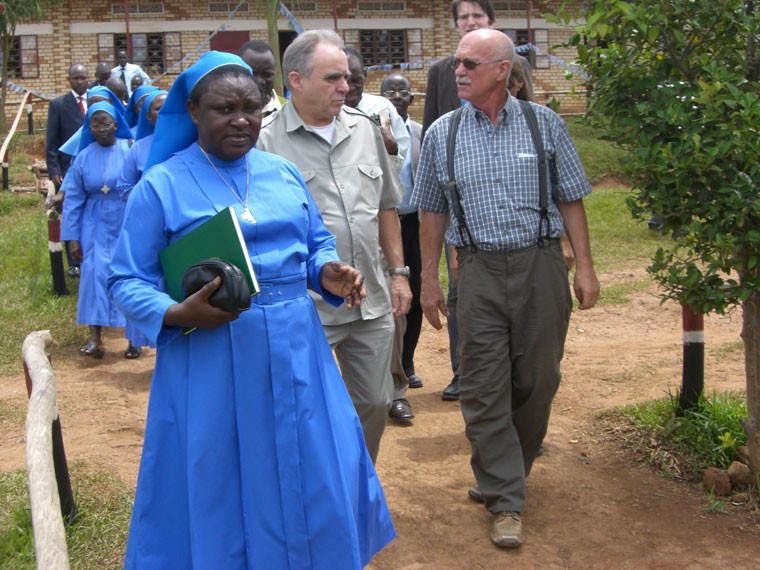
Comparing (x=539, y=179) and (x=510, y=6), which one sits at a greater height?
(x=510, y=6)

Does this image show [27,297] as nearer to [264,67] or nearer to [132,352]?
[132,352]

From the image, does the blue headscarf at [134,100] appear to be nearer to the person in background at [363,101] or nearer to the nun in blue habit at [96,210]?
the nun in blue habit at [96,210]

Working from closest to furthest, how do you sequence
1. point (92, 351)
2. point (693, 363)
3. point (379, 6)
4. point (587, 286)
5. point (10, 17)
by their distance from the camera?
point (587, 286)
point (693, 363)
point (92, 351)
point (10, 17)
point (379, 6)

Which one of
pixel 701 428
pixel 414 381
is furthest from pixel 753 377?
pixel 414 381

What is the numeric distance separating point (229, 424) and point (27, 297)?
24.5 ft

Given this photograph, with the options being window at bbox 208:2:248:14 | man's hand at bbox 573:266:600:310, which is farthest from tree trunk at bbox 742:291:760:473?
window at bbox 208:2:248:14

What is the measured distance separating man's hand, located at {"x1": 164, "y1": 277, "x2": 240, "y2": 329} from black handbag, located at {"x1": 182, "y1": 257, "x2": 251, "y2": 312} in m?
0.02

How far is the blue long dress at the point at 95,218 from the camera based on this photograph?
25.8 ft

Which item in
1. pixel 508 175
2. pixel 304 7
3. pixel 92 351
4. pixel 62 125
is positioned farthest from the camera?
pixel 304 7

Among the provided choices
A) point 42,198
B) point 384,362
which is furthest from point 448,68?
point 42,198

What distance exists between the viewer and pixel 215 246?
274cm

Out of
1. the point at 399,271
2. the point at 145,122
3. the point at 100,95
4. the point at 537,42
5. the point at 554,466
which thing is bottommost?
the point at 554,466

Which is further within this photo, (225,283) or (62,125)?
(62,125)

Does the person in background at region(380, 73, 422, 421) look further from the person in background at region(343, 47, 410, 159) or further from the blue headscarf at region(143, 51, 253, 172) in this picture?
the blue headscarf at region(143, 51, 253, 172)
